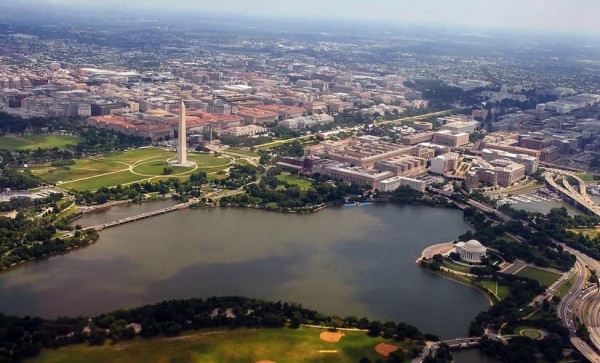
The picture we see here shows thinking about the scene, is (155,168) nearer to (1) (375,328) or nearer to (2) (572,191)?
(1) (375,328)

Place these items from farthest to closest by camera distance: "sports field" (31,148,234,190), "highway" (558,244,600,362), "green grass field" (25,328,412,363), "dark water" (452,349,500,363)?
"sports field" (31,148,234,190) → "highway" (558,244,600,362) → "dark water" (452,349,500,363) → "green grass field" (25,328,412,363)

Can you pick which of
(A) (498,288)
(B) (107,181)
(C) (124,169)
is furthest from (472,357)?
(C) (124,169)

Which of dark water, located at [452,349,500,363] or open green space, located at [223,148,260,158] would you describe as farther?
open green space, located at [223,148,260,158]

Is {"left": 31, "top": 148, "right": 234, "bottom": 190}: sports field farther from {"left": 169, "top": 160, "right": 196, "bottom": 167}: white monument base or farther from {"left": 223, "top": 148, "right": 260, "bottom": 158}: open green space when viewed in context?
{"left": 223, "top": 148, "right": 260, "bottom": 158}: open green space

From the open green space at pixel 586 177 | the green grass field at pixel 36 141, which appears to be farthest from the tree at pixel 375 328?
the green grass field at pixel 36 141

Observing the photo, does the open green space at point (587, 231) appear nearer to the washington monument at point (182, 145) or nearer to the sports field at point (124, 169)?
the sports field at point (124, 169)

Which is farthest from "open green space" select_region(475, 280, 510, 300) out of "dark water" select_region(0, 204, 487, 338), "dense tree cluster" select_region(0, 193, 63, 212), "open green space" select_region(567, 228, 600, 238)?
"dense tree cluster" select_region(0, 193, 63, 212)

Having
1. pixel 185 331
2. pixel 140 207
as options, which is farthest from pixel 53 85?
pixel 185 331
